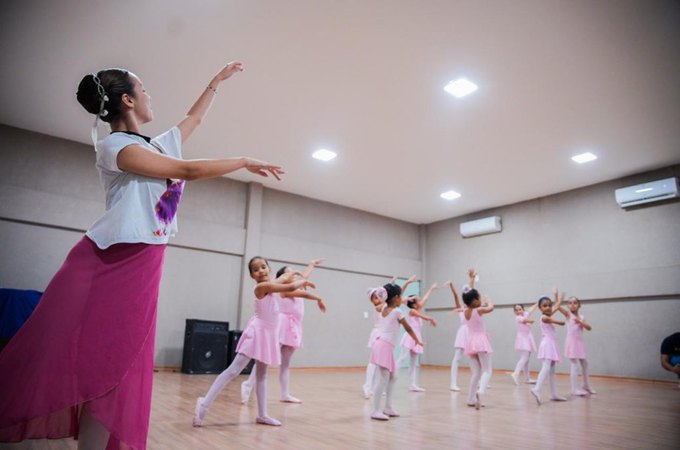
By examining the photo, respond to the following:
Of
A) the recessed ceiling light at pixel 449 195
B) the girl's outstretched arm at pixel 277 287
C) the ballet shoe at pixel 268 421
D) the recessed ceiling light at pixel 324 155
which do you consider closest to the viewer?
the girl's outstretched arm at pixel 277 287

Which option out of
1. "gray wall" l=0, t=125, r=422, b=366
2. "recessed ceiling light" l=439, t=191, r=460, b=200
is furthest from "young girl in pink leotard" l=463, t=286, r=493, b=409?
"gray wall" l=0, t=125, r=422, b=366

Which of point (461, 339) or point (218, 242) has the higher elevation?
point (218, 242)

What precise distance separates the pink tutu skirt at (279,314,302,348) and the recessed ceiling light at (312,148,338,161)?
3376 mm

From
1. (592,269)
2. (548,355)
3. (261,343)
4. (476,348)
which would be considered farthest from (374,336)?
(592,269)

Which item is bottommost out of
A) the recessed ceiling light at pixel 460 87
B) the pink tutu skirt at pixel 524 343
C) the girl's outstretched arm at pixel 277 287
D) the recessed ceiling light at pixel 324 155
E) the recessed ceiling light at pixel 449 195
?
the pink tutu skirt at pixel 524 343

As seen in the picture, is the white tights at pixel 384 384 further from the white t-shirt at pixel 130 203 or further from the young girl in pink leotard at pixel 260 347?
the white t-shirt at pixel 130 203

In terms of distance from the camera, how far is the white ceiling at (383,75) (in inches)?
167

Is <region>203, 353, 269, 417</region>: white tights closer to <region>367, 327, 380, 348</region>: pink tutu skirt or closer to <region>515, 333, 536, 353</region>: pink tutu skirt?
<region>367, 327, 380, 348</region>: pink tutu skirt

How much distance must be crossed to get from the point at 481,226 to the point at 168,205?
32.6ft

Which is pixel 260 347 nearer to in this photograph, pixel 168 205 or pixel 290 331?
pixel 290 331

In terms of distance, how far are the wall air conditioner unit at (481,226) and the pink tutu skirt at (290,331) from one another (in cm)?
668

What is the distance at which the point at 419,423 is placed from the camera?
11.1 ft

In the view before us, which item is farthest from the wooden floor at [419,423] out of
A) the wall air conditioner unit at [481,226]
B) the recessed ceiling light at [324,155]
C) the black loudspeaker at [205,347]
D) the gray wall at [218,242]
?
the wall air conditioner unit at [481,226]

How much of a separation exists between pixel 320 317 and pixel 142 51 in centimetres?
632
